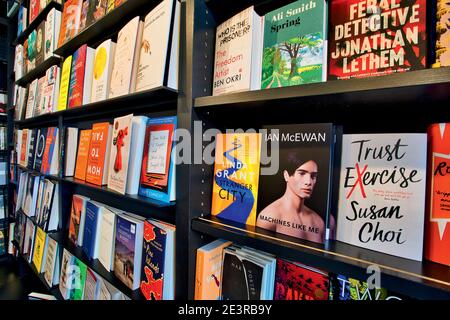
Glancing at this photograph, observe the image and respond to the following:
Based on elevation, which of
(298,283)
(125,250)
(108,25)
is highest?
(108,25)

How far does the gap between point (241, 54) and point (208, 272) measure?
0.73 m

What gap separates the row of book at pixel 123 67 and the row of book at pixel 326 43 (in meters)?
0.19

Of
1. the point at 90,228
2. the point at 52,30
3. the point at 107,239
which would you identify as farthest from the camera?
the point at 52,30

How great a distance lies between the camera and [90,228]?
130cm

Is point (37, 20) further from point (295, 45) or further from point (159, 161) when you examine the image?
point (295, 45)

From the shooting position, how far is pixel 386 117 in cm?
67

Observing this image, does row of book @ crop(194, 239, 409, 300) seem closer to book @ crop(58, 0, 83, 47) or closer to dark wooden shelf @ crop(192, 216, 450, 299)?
dark wooden shelf @ crop(192, 216, 450, 299)

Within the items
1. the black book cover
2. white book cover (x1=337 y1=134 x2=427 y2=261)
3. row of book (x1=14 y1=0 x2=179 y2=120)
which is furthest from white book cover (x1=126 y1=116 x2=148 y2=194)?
the black book cover

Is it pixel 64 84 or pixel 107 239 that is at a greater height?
pixel 64 84

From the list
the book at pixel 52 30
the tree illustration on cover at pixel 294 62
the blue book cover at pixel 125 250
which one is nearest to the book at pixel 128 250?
the blue book cover at pixel 125 250

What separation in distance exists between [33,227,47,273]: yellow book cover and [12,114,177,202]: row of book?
2.03ft

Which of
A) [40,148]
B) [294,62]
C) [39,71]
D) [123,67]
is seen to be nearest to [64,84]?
[40,148]

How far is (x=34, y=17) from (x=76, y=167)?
159 centimetres

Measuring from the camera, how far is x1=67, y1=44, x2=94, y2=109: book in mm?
1302
